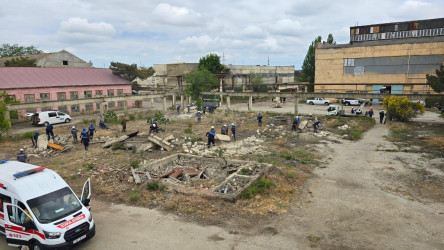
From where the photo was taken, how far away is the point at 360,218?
9.84 metres

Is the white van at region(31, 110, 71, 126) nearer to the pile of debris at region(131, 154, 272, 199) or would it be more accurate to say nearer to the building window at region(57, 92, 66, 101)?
the building window at region(57, 92, 66, 101)

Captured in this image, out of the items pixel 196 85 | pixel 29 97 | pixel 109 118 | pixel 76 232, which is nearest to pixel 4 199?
pixel 76 232

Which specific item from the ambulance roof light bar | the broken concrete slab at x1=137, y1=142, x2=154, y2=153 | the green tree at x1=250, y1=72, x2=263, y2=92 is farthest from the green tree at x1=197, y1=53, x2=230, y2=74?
the ambulance roof light bar

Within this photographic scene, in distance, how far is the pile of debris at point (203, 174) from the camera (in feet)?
39.5

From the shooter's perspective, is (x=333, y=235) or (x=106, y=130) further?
(x=106, y=130)

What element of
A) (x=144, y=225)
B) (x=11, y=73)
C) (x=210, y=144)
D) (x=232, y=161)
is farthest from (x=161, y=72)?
(x=144, y=225)

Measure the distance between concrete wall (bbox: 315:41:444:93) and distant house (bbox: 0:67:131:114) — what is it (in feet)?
102

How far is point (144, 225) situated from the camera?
9555mm

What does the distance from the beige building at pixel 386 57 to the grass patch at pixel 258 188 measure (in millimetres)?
30237

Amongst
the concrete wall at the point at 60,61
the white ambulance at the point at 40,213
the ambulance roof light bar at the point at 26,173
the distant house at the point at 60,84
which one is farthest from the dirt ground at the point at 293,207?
the concrete wall at the point at 60,61

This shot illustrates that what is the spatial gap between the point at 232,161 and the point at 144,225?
6.78 metres

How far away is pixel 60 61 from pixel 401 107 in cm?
4692

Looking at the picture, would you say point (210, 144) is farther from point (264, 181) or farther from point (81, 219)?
point (81, 219)

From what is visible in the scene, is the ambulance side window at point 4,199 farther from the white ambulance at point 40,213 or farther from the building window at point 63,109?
the building window at point 63,109
